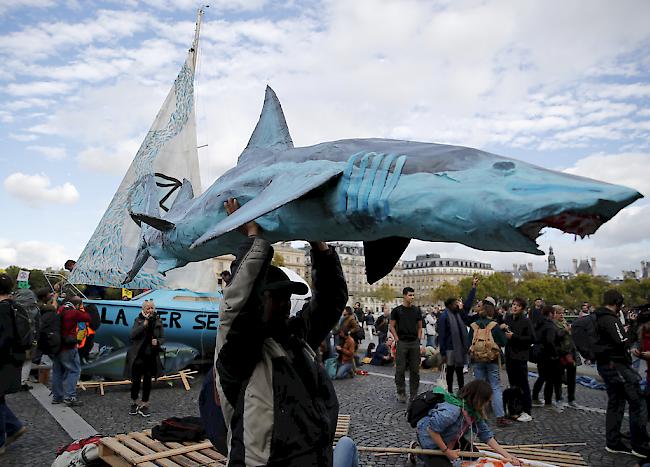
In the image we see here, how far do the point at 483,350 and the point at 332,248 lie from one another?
5.35 m

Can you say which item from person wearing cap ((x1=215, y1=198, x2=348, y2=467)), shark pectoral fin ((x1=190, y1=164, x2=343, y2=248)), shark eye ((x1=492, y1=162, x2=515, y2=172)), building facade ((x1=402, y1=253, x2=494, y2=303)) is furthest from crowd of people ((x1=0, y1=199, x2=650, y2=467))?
building facade ((x1=402, y1=253, x2=494, y2=303))

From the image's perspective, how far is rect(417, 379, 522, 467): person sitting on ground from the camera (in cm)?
474

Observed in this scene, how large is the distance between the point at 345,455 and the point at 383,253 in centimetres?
168

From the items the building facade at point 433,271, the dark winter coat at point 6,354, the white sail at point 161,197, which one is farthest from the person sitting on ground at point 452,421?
the building facade at point 433,271

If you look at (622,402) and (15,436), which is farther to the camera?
(622,402)

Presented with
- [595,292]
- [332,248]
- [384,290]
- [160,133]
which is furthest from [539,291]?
[332,248]

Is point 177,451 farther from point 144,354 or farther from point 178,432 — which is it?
point 144,354

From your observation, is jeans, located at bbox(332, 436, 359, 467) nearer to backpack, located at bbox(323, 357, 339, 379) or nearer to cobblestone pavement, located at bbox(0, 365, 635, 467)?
cobblestone pavement, located at bbox(0, 365, 635, 467)

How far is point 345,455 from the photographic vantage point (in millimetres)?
3588

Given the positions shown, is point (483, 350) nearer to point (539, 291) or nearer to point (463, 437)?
point (463, 437)

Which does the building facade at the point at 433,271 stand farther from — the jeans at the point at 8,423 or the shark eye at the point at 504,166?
the shark eye at the point at 504,166

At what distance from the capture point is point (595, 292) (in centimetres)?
7262

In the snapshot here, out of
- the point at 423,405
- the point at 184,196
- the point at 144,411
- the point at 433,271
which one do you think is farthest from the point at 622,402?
the point at 433,271

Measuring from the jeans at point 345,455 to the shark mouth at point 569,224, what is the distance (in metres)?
2.41
